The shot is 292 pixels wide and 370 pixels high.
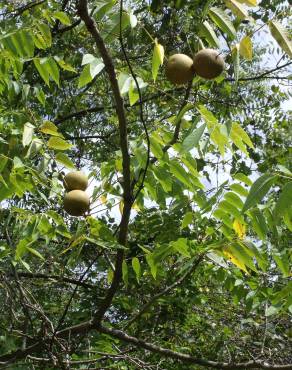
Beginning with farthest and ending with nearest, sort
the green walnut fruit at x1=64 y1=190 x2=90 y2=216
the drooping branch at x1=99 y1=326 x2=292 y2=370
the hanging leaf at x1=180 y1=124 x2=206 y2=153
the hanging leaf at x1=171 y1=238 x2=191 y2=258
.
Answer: the drooping branch at x1=99 y1=326 x2=292 y2=370 → the hanging leaf at x1=171 y1=238 x2=191 y2=258 → the green walnut fruit at x1=64 y1=190 x2=90 y2=216 → the hanging leaf at x1=180 y1=124 x2=206 y2=153

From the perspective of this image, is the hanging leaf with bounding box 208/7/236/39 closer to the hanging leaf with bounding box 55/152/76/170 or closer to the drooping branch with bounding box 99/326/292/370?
the hanging leaf with bounding box 55/152/76/170

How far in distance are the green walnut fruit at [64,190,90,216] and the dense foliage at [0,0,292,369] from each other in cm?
13

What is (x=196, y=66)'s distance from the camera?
2156mm

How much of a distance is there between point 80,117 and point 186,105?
208 inches

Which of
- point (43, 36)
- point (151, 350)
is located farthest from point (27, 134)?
point (151, 350)

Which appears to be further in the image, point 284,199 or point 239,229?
point 239,229

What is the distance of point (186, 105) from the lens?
7.08 feet

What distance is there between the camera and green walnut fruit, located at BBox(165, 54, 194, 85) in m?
2.15

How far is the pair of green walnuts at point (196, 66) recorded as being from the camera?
2115 mm

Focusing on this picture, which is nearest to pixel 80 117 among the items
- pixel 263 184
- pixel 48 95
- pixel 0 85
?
pixel 48 95

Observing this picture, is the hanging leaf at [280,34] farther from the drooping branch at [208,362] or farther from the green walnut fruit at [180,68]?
the drooping branch at [208,362]

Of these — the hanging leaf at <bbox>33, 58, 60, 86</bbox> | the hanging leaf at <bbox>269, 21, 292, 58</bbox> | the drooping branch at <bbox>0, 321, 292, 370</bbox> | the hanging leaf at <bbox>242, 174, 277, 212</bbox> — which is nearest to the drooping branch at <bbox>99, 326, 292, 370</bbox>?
the drooping branch at <bbox>0, 321, 292, 370</bbox>

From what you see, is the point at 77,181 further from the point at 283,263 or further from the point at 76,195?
the point at 283,263

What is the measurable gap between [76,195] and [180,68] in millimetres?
715
